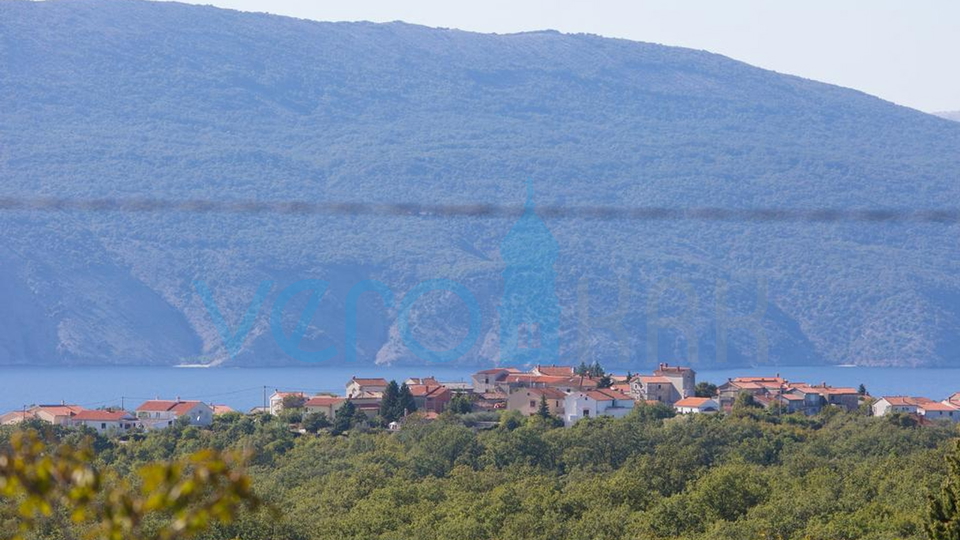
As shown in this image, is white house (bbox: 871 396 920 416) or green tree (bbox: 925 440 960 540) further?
white house (bbox: 871 396 920 416)

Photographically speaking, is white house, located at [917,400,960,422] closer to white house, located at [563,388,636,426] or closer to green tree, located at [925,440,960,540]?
white house, located at [563,388,636,426]

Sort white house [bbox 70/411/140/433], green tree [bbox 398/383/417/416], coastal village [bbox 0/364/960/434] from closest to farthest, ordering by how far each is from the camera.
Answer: white house [bbox 70/411/140/433] < green tree [bbox 398/383/417/416] < coastal village [bbox 0/364/960/434]

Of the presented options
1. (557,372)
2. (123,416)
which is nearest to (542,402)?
(123,416)

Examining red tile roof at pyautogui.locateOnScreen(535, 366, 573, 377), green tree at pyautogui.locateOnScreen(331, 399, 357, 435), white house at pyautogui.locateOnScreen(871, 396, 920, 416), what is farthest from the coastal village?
red tile roof at pyautogui.locateOnScreen(535, 366, 573, 377)

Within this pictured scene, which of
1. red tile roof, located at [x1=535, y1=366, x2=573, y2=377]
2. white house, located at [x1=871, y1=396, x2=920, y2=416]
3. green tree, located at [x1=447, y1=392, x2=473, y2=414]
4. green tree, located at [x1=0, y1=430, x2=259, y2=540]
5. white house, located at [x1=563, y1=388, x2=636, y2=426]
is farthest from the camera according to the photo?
red tile roof, located at [x1=535, y1=366, x2=573, y2=377]

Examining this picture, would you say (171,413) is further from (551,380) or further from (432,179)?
(432,179)

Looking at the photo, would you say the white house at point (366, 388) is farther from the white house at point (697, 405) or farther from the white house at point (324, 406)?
the white house at point (697, 405)
